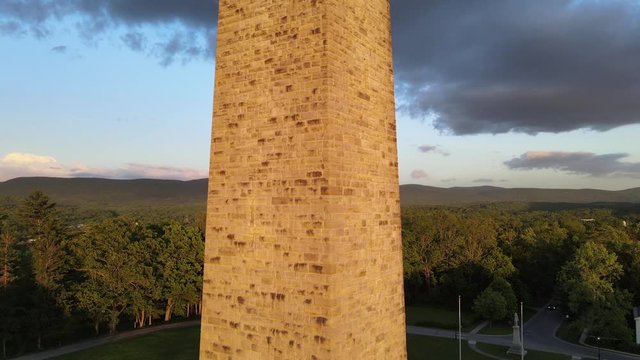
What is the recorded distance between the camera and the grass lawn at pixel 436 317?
37688 mm

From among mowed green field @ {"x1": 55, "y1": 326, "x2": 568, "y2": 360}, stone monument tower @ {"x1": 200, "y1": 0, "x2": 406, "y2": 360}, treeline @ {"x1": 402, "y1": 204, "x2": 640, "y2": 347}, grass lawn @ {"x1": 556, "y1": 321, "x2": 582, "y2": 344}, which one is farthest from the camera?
grass lawn @ {"x1": 556, "y1": 321, "x2": 582, "y2": 344}

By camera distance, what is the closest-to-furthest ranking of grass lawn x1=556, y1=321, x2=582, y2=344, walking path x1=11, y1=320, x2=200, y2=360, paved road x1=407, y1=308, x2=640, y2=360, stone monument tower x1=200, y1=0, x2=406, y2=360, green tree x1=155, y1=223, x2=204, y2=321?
1. stone monument tower x1=200, y1=0, x2=406, y2=360
2. paved road x1=407, y1=308, x2=640, y2=360
3. walking path x1=11, y1=320, x2=200, y2=360
4. grass lawn x1=556, y1=321, x2=582, y2=344
5. green tree x1=155, y1=223, x2=204, y2=321

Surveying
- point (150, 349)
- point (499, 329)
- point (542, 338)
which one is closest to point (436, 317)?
point (499, 329)

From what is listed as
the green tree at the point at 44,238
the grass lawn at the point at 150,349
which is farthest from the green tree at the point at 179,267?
the green tree at the point at 44,238

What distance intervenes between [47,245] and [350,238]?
33937mm

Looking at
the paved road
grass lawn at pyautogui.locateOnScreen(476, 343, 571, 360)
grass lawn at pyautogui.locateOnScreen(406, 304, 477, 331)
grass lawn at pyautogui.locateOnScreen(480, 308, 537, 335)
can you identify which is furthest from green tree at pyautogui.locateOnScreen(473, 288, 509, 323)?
grass lawn at pyautogui.locateOnScreen(476, 343, 571, 360)

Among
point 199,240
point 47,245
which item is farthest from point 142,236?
point 47,245

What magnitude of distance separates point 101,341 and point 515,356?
2697cm

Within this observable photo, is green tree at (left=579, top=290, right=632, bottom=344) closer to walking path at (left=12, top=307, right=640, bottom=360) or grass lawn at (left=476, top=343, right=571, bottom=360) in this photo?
walking path at (left=12, top=307, right=640, bottom=360)

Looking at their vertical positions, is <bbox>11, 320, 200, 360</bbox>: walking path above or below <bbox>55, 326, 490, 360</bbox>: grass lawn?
below

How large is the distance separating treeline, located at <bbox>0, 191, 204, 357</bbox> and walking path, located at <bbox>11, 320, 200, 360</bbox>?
1078mm

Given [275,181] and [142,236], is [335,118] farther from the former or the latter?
[142,236]

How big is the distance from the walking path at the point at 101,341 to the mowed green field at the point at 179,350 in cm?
120

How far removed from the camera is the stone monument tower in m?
7.02
